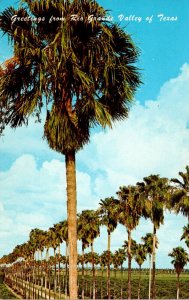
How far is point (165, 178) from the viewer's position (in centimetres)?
5350

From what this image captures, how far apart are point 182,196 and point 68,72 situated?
1297 inches

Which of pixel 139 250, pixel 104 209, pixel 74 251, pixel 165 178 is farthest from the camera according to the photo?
pixel 139 250

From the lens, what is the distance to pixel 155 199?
52.1 metres

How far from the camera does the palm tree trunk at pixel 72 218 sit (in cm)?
920

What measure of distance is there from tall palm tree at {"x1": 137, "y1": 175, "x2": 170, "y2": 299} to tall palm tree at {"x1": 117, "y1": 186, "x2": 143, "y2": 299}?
2.53 meters

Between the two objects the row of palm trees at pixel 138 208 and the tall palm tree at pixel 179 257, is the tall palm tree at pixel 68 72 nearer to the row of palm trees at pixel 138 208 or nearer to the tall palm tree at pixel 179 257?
the row of palm trees at pixel 138 208

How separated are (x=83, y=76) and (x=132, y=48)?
159cm

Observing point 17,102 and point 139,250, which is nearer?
point 17,102

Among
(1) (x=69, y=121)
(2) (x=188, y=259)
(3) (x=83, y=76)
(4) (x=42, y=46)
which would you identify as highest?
(4) (x=42, y=46)

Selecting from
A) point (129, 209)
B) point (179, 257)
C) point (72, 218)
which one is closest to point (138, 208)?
point (129, 209)

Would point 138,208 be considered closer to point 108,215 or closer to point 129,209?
point 129,209

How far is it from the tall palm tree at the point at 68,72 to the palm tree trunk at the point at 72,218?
21 mm

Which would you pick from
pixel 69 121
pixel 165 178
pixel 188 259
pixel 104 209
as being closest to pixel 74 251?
pixel 69 121

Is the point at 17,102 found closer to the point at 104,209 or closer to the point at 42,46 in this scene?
the point at 42,46
